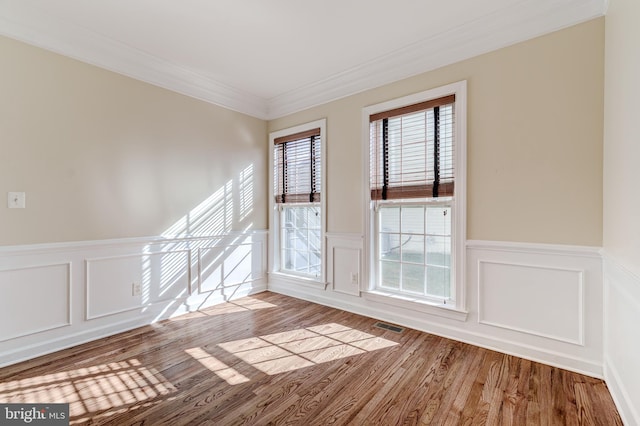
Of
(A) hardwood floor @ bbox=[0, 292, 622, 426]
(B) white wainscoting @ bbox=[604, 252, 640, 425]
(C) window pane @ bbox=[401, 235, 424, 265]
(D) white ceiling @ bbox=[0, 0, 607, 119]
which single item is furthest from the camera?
(C) window pane @ bbox=[401, 235, 424, 265]

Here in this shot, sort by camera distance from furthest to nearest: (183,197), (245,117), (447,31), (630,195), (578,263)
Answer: (245,117) → (183,197) → (447,31) → (578,263) → (630,195)

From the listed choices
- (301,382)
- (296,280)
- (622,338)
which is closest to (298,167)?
(296,280)

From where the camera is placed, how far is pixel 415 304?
2.88 metres

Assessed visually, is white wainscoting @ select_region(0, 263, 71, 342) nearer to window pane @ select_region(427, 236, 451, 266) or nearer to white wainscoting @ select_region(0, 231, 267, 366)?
white wainscoting @ select_region(0, 231, 267, 366)

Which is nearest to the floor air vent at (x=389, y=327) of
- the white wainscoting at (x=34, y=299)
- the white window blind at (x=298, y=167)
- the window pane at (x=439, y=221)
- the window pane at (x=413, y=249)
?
the window pane at (x=413, y=249)

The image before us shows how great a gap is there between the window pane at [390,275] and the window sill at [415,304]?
0.34 ft

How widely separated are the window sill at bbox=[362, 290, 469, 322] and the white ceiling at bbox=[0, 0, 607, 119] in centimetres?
228

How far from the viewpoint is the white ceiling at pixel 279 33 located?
2.23m

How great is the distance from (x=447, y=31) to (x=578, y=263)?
2170 mm

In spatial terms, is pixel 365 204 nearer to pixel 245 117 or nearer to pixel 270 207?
pixel 270 207

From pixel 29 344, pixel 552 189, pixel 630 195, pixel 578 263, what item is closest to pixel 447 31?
pixel 552 189

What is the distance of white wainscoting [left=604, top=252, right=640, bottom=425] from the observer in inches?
57.7

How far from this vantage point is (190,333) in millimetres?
2816

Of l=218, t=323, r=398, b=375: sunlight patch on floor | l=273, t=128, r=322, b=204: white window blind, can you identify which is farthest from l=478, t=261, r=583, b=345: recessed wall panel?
l=273, t=128, r=322, b=204: white window blind
